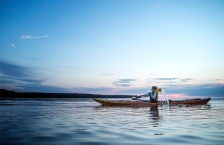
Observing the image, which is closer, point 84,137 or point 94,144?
point 94,144

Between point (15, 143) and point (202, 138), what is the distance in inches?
270

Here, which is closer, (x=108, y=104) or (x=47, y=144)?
(x=47, y=144)

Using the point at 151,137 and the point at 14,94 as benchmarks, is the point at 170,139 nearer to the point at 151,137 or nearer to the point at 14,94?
the point at 151,137

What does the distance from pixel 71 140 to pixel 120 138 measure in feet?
6.03

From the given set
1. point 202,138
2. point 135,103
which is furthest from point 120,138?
point 135,103

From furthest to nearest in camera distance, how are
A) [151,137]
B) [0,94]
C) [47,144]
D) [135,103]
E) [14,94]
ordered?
[14,94], [0,94], [135,103], [151,137], [47,144]

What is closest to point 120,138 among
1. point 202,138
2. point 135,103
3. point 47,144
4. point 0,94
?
point 47,144

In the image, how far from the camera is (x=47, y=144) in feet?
19.4

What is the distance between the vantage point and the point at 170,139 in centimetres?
661

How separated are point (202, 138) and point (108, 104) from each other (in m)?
26.7

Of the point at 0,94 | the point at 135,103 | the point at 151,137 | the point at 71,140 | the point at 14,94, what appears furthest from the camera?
the point at 14,94

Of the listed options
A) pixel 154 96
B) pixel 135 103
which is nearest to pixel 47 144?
pixel 135 103

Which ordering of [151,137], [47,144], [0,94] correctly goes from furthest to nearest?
[0,94], [151,137], [47,144]

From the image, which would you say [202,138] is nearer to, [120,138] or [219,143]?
[219,143]
